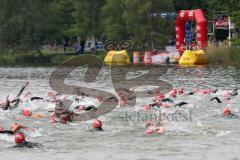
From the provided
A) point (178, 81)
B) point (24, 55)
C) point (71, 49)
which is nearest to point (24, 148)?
point (178, 81)

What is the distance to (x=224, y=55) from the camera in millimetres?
56062

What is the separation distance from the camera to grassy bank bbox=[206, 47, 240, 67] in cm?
5516

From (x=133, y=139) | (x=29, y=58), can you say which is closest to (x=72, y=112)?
(x=133, y=139)

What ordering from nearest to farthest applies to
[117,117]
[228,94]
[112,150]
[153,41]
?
1. [112,150]
2. [117,117]
3. [228,94]
4. [153,41]

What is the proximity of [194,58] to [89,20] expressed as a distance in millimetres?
21341

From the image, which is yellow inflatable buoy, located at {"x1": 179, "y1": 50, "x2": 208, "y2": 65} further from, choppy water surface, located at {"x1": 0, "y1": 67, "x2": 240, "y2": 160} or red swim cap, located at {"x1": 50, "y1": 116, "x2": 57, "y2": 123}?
red swim cap, located at {"x1": 50, "y1": 116, "x2": 57, "y2": 123}

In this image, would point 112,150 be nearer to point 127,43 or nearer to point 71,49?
point 127,43

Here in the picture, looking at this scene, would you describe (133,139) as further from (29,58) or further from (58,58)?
(29,58)

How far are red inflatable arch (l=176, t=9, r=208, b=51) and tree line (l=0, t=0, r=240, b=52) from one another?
126 inches

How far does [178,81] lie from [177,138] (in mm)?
19649

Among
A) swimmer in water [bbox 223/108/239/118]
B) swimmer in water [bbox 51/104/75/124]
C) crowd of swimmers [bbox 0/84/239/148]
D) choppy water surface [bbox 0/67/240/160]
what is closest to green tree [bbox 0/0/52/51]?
crowd of swimmers [bbox 0/84/239/148]

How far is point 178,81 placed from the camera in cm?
3850

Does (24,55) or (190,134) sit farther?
(24,55)

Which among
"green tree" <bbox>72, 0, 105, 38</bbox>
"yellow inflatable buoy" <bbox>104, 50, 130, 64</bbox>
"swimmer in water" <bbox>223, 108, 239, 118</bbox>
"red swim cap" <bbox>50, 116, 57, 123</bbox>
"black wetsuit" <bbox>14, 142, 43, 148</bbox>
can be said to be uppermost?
"green tree" <bbox>72, 0, 105, 38</bbox>
